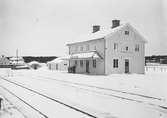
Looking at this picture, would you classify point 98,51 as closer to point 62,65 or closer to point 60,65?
point 62,65

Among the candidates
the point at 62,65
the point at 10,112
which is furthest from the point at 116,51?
the point at 10,112

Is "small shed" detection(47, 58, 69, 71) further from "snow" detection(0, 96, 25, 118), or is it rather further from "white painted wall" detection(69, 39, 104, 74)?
→ "snow" detection(0, 96, 25, 118)

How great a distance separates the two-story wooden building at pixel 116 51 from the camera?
100ft

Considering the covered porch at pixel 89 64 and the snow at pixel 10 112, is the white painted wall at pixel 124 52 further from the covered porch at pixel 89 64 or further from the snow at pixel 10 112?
the snow at pixel 10 112

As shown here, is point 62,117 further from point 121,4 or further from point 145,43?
point 145,43

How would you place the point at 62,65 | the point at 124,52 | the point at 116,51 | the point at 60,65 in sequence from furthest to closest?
the point at 60,65 → the point at 62,65 → the point at 124,52 → the point at 116,51

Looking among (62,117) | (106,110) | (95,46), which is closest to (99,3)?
(106,110)

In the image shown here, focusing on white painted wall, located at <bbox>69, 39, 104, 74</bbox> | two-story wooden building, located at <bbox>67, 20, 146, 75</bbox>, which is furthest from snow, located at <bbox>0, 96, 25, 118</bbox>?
white painted wall, located at <bbox>69, 39, 104, 74</bbox>

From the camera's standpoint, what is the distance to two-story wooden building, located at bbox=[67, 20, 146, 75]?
30531mm

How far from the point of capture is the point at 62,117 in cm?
758

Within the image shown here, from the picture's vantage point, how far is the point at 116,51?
31297 mm

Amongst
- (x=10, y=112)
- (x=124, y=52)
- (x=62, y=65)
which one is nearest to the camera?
(x=10, y=112)

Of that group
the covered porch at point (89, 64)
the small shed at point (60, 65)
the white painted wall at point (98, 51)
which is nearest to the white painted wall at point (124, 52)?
the white painted wall at point (98, 51)

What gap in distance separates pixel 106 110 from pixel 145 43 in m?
27.6
